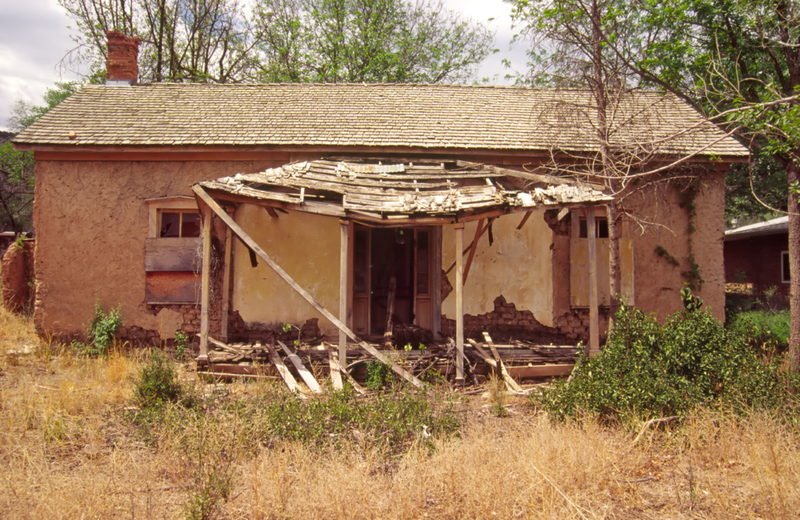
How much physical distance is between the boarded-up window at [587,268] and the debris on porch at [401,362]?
1397 millimetres

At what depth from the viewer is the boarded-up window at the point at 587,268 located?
866 centimetres

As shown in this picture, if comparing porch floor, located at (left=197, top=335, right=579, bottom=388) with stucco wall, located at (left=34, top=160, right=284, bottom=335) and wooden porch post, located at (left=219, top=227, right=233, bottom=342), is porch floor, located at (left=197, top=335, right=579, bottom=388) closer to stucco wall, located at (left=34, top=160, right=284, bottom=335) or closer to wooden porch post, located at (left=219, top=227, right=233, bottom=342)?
wooden porch post, located at (left=219, top=227, right=233, bottom=342)

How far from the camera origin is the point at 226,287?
8555 millimetres

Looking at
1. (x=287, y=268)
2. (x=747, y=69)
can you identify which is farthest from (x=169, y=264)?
(x=747, y=69)

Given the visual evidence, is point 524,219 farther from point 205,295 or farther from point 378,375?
point 205,295

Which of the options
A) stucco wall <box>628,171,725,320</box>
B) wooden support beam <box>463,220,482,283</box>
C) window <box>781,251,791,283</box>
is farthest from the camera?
window <box>781,251,791,283</box>

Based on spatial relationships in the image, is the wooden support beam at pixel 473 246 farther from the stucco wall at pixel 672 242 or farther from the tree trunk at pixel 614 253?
the stucco wall at pixel 672 242

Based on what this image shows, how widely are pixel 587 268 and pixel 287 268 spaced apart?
5.35 m

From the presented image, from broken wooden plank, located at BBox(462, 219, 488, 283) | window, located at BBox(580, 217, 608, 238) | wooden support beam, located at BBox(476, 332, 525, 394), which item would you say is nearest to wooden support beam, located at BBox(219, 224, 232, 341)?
broken wooden plank, located at BBox(462, 219, 488, 283)

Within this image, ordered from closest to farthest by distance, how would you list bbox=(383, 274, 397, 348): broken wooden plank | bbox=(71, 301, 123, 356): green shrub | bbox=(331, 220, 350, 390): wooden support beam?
bbox=(331, 220, 350, 390): wooden support beam < bbox=(383, 274, 397, 348): broken wooden plank < bbox=(71, 301, 123, 356): green shrub

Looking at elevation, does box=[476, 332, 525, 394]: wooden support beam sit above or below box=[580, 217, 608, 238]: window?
below

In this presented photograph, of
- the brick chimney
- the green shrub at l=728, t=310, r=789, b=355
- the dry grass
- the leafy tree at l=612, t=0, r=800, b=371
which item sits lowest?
the dry grass

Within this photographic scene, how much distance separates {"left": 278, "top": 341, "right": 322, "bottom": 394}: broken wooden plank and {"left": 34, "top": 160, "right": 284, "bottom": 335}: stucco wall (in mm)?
3062

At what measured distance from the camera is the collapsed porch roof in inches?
251
